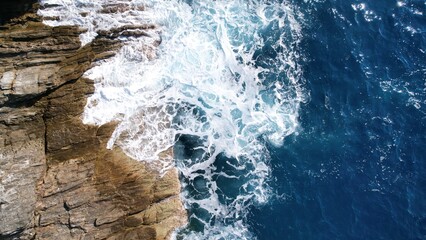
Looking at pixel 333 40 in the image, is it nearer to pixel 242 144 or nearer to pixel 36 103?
pixel 242 144

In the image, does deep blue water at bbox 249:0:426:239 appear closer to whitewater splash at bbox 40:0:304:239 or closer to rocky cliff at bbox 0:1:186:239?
whitewater splash at bbox 40:0:304:239

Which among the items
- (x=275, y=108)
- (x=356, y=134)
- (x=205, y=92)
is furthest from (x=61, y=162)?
(x=356, y=134)

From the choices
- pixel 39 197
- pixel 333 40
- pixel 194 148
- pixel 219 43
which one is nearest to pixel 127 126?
pixel 194 148

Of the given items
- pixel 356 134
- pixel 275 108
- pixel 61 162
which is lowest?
pixel 61 162

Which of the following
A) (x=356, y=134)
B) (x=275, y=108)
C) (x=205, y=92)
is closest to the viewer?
(x=356, y=134)

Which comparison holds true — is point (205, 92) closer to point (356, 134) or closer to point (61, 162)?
point (61, 162)

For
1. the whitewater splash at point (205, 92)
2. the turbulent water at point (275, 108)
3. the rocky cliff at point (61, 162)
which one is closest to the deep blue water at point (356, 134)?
the turbulent water at point (275, 108)

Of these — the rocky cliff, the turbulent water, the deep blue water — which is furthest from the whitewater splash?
the deep blue water

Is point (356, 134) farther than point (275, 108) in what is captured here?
No
